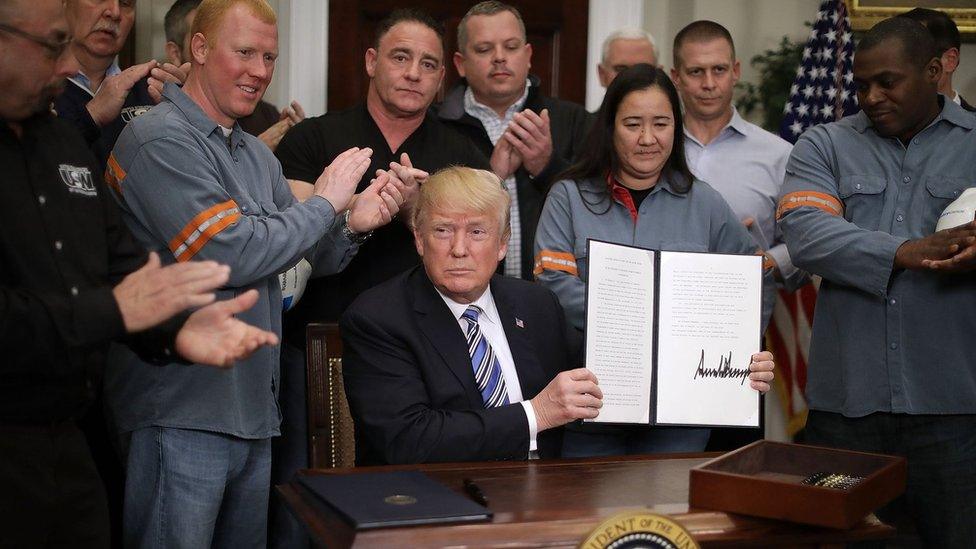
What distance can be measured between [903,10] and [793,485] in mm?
4809

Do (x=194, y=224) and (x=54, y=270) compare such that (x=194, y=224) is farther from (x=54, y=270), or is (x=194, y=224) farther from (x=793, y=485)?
(x=793, y=485)

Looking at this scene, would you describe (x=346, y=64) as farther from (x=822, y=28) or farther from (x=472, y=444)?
(x=472, y=444)

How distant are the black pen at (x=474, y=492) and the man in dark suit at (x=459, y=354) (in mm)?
316

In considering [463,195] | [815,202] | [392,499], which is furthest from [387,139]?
[392,499]

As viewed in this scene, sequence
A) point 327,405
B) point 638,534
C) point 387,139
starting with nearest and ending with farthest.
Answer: point 638,534 → point 327,405 → point 387,139

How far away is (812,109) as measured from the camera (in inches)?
224

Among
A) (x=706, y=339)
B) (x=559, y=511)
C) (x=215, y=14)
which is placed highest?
(x=215, y=14)

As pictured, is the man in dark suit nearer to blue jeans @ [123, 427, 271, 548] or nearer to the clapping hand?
blue jeans @ [123, 427, 271, 548]

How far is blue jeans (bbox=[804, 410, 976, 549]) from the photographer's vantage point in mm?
3121

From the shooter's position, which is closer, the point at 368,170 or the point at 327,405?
the point at 327,405

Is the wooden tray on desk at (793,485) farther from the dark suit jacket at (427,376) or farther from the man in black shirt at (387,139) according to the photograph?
the man in black shirt at (387,139)

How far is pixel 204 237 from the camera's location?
2744mm

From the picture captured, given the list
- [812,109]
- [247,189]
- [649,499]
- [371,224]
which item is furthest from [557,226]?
[812,109]

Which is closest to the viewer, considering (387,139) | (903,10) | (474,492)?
(474,492)
